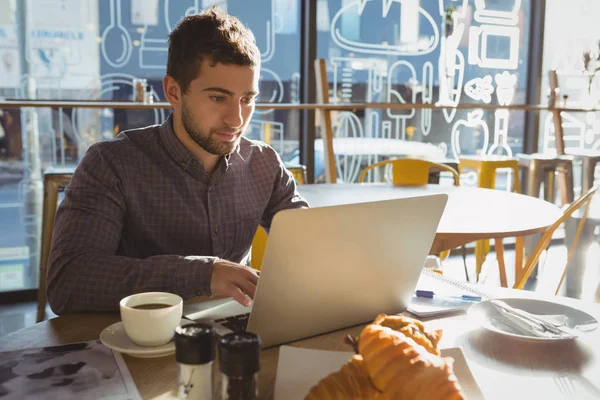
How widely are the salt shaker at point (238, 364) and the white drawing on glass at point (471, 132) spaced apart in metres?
4.22

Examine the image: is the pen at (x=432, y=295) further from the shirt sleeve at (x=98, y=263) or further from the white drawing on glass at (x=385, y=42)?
the white drawing on glass at (x=385, y=42)

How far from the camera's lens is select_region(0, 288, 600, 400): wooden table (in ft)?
2.42

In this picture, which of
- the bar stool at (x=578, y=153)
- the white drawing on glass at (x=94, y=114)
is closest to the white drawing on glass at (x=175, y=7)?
the white drawing on glass at (x=94, y=114)

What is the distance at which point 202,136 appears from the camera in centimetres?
139

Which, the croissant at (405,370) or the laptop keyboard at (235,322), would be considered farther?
the laptop keyboard at (235,322)

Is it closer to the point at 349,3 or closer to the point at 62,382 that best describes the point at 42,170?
the point at 349,3

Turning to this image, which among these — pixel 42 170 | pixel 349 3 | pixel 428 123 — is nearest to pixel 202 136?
pixel 42 170

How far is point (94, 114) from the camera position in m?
3.51

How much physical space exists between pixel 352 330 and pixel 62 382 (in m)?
0.45

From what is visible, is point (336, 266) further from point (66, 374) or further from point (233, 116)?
point (233, 116)

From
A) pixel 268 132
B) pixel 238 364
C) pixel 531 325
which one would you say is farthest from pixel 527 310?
pixel 268 132

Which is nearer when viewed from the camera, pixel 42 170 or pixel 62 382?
pixel 62 382

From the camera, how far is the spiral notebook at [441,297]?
1017 mm

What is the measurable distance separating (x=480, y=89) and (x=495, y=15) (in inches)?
24.2
